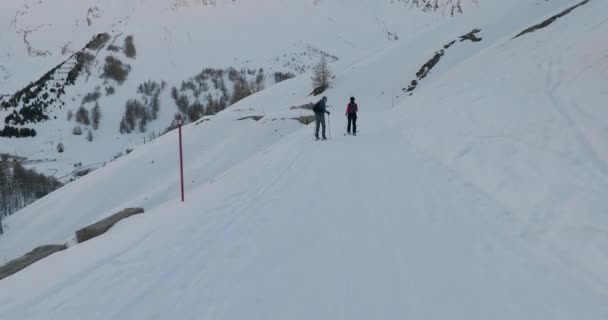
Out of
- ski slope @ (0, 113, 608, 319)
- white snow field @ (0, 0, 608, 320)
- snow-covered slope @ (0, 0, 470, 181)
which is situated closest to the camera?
ski slope @ (0, 113, 608, 319)

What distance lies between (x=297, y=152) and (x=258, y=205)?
21.6ft

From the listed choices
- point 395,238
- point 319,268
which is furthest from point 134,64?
point 319,268

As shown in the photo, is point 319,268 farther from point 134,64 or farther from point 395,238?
point 134,64

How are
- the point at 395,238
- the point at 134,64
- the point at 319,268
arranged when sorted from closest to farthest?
the point at 319,268 < the point at 395,238 < the point at 134,64

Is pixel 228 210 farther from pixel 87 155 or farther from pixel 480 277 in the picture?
pixel 87 155

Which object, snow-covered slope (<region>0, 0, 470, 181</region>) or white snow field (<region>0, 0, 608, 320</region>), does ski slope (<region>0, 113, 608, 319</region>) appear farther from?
snow-covered slope (<region>0, 0, 470, 181</region>)

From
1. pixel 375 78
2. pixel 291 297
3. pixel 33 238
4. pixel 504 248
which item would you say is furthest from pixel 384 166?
pixel 375 78

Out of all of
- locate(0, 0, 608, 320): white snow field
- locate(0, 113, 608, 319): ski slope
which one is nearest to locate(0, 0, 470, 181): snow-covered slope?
locate(0, 0, 608, 320): white snow field

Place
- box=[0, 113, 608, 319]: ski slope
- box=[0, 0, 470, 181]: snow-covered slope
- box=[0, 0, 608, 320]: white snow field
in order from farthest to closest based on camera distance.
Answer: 1. box=[0, 0, 470, 181]: snow-covered slope
2. box=[0, 0, 608, 320]: white snow field
3. box=[0, 113, 608, 319]: ski slope

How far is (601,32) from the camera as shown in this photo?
1761 centimetres

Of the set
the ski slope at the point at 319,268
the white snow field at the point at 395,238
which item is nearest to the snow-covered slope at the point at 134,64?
the white snow field at the point at 395,238

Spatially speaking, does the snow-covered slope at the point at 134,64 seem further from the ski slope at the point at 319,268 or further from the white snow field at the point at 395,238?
the ski slope at the point at 319,268

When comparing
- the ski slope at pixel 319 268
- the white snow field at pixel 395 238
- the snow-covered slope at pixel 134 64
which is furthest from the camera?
the snow-covered slope at pixel 134 64

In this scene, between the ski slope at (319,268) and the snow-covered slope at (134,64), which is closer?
the ski slope at (319,268)
